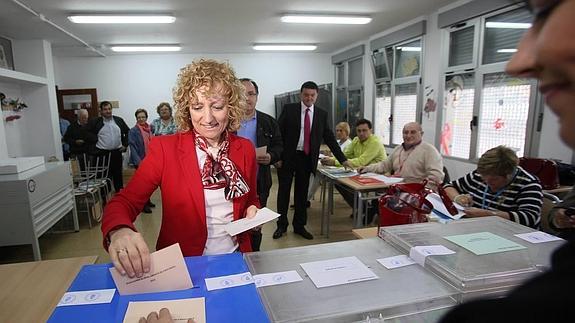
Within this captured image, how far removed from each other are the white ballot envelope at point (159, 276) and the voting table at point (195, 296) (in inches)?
0.7

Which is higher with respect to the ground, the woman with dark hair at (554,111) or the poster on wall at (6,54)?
the poster on wall at (6,54)

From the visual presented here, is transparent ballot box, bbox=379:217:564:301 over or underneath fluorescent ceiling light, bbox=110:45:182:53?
underneath

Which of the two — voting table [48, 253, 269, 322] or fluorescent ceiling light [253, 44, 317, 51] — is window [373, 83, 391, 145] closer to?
fluorescent ceiling light [253, 44, 317, 51]

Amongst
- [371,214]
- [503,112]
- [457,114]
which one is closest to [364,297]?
[371,214]

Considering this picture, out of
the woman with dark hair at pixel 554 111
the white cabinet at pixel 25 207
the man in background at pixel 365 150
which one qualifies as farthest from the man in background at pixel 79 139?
the woman with dark hair at pixel 554 111

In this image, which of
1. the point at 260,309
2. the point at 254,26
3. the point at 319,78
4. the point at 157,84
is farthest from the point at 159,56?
the point at 260,309

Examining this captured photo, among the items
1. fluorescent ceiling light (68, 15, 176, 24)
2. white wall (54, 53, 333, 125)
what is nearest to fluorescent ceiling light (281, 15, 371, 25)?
fluorescent ceiling light (68, 15, 176, 24)

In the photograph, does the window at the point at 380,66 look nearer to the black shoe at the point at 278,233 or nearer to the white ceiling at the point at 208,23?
the white ceiling at the point at 208,23

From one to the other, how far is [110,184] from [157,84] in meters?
3.10

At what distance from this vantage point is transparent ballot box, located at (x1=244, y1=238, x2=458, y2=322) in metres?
0.84

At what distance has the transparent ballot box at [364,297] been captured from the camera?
0.84 metres

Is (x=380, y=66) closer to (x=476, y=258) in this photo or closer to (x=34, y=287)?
(x=476, y=258)

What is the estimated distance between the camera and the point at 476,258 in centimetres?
108

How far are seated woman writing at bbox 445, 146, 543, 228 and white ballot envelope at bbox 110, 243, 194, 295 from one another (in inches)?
71.9
